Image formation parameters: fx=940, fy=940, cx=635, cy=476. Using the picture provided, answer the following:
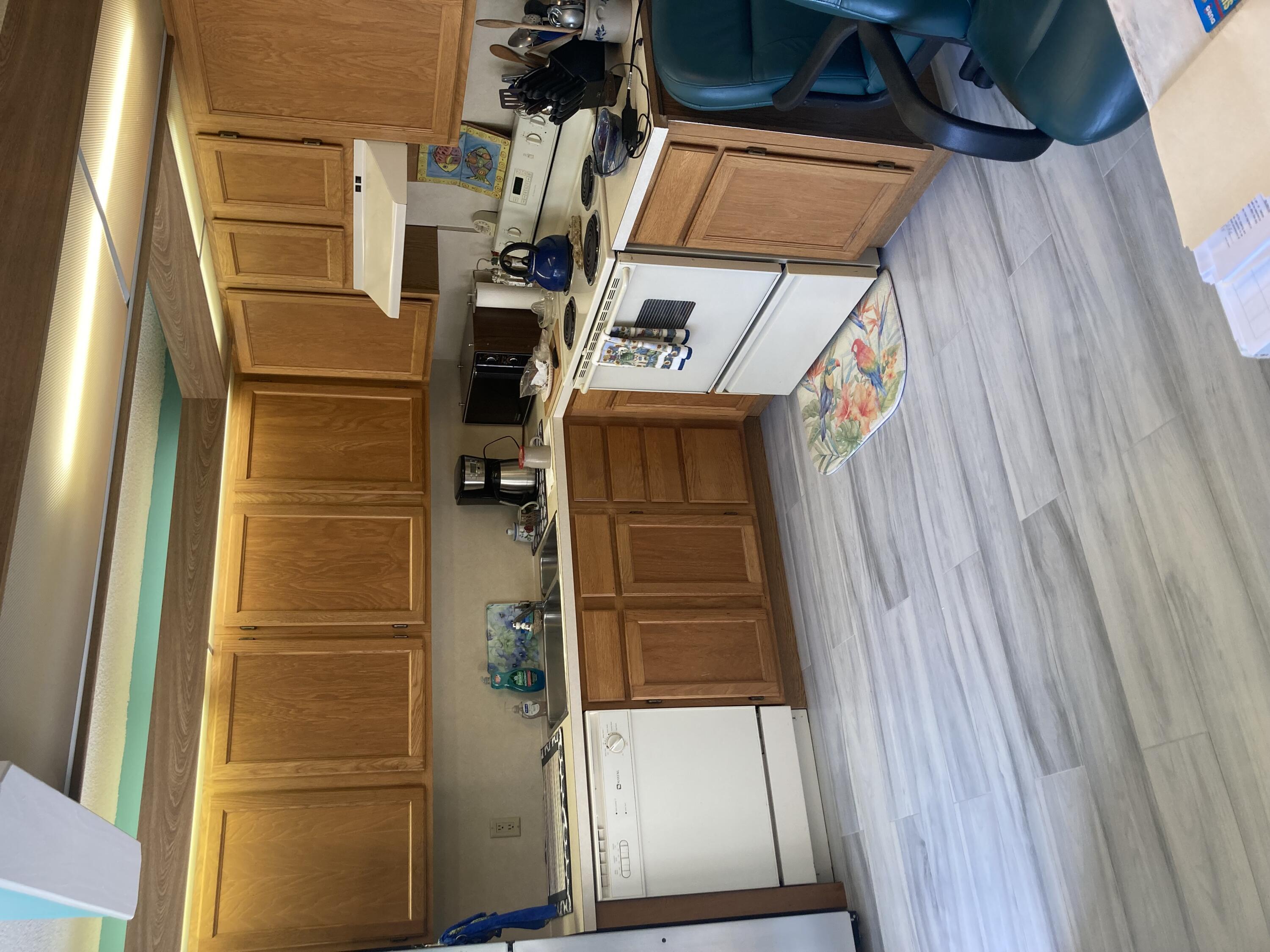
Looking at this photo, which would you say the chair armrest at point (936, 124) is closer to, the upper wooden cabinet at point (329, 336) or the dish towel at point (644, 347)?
the dish towel at point (644, 347)

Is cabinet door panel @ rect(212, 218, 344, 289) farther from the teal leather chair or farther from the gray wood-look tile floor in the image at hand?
the gray wood-look tile floor

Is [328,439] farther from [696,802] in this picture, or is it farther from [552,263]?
[696,802]

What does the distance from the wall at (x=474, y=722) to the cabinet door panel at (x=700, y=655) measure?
92cm

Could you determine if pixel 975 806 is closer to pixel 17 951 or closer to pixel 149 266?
pixel 17 951

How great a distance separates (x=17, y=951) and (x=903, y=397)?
2578mm

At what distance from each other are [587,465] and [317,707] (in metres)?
1.32

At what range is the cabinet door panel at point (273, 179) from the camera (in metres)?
2.60

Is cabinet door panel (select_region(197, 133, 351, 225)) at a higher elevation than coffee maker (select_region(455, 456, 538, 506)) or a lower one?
higher

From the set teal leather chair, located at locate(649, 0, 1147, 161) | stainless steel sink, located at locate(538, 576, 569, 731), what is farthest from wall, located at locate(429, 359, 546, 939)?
teal leather chair, located at locate(649, 0, 1147, 161)

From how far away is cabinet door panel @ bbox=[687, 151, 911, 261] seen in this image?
2436mm

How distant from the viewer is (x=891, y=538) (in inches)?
112

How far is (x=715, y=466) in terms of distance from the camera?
12.4 ft

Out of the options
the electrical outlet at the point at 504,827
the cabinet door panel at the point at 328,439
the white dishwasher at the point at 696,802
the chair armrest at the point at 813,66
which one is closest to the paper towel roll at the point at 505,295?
the cabinet door panel at the point at 328,439

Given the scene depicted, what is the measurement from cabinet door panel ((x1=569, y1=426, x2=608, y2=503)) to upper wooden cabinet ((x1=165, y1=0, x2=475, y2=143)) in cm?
138
